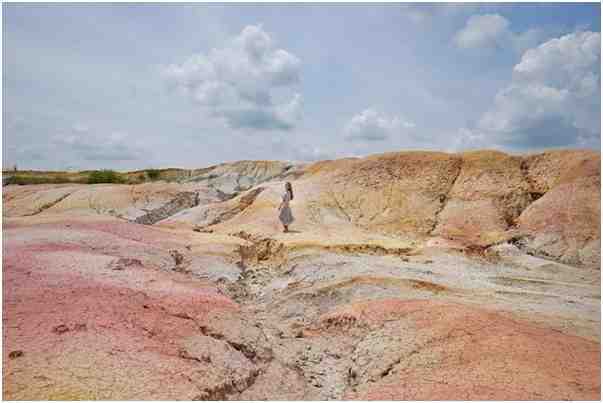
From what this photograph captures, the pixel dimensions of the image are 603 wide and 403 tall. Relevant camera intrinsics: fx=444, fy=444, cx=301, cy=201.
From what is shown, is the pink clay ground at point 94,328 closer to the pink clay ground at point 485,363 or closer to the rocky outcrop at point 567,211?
the pink clay ground at point 485,363

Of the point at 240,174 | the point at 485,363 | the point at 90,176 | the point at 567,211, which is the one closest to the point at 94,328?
the point at 485,363

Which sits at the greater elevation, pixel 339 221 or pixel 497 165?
pixel 497 165

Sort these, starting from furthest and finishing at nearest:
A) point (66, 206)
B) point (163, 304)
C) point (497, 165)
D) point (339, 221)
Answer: point (66, 206) < point (497, 165) < point (339, 221) < point (163, 304)

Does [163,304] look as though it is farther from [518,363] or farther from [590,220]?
[590,220]

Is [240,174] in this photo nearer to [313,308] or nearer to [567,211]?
[567,211]

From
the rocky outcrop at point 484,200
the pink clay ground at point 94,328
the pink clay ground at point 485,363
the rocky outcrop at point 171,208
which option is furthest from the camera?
the rocky outcrop at point 171,208

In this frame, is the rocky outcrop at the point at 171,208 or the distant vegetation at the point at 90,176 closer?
the rocky outcrop at the point at 171,208

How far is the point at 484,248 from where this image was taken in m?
31.2

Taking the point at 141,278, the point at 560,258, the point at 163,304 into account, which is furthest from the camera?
the point at 560,258

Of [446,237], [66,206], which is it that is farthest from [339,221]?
[66,206]

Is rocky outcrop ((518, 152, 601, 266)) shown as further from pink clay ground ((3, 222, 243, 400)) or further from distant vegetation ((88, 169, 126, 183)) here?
distant vegetation ((88, 169, 126, 183))

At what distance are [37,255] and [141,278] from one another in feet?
13.8

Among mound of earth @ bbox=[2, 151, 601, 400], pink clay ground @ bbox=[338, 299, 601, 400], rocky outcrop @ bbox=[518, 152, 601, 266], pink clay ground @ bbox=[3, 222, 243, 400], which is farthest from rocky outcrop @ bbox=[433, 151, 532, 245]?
pink clay ground @ bbox=[3, 222, 243, 400]

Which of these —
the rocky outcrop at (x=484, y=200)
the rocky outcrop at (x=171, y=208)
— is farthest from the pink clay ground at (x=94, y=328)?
the rocky outcrop at (x=171, y=208)
